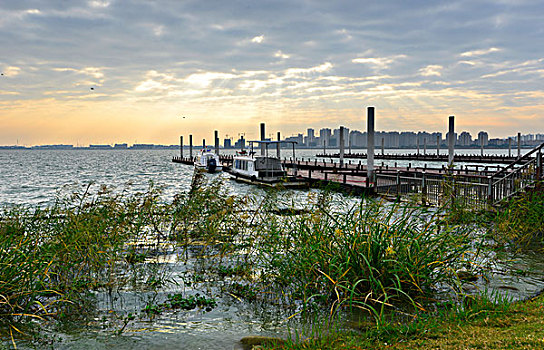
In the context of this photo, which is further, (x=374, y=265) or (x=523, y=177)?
(x=523, y=177)

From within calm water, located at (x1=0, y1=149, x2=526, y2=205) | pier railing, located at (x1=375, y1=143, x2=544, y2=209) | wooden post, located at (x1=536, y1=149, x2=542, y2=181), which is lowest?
calm water, located at (x1=0, y1=149, x2=526, y2=205)

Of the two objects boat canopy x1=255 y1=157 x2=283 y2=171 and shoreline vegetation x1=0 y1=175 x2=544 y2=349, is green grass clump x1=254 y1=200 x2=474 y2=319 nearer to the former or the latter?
shoreline vegetation x1=0 y1=175 x2=544 y2=349

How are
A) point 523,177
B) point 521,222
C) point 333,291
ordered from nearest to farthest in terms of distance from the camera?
point 333,291 < point 521,222 < point 523,177

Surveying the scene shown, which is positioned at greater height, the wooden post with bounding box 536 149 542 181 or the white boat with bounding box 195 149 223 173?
the wooden post with bounding box 536 149 542 181

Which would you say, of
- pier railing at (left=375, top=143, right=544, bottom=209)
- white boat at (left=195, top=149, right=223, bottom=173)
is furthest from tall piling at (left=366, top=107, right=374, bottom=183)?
white boat at (left=195, top=149, right=223, bottom=173)

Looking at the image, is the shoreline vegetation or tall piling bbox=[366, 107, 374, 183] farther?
tall piling bbox=[366, 107, 374, 183]

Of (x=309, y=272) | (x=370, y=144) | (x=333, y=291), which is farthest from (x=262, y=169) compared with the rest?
(x=309, y=272)

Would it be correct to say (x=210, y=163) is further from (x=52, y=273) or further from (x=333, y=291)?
(x=333, y=291)

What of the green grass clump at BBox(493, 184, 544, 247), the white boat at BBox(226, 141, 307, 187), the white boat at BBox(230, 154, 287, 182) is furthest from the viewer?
the white boat at BBox(230, 154, 287, 182)

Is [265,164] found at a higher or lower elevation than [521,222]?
higher

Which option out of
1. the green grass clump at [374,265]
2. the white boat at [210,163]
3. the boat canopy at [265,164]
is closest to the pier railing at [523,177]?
the green grass clump at [374,265]

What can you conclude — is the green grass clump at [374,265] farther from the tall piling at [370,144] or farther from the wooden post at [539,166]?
the tall piling at [370,144]

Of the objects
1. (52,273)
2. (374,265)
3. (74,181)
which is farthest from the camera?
(74,181)

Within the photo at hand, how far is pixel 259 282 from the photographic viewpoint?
6867 millimetres
